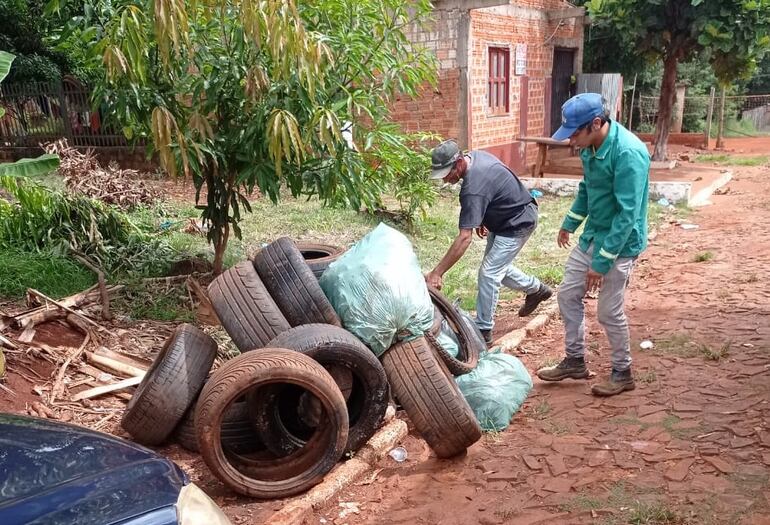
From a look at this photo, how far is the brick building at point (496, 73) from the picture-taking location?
12633 millimetres

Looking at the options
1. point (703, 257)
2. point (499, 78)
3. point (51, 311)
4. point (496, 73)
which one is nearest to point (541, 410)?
point (51, 311)

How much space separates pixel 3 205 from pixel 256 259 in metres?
3.37

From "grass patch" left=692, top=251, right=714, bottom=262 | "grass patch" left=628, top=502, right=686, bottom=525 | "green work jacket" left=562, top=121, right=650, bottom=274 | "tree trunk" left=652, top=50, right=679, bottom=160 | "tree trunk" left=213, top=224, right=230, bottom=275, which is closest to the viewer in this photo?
"grass patch" left=628, top=502, right=686, bottom=525

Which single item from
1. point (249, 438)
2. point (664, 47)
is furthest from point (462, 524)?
point (664, 47)

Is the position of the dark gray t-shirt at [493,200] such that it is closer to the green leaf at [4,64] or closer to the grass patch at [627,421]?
the grass patch at [627,421]

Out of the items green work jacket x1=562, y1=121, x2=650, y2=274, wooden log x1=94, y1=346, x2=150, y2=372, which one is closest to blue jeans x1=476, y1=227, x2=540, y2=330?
green work jacket x1=562, y1=121, x2=650, y2=274

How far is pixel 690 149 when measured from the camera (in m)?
20.8

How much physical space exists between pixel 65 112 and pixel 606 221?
1310cm

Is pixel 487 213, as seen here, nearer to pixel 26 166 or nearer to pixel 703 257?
pixel 26 166

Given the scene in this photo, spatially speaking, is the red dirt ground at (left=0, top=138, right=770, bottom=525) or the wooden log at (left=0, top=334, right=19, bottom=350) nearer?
the red dirt ground at (left=0, top=138, right=770, bottom=525)

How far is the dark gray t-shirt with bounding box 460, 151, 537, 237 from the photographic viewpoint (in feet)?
16.6

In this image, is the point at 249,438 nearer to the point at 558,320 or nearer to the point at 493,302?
the point at 493,302

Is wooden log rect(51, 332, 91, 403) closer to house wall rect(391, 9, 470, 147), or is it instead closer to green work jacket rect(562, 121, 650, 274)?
green work jacket rect(562, 121, 650, 274)

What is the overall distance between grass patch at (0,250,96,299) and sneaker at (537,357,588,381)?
4.23m
